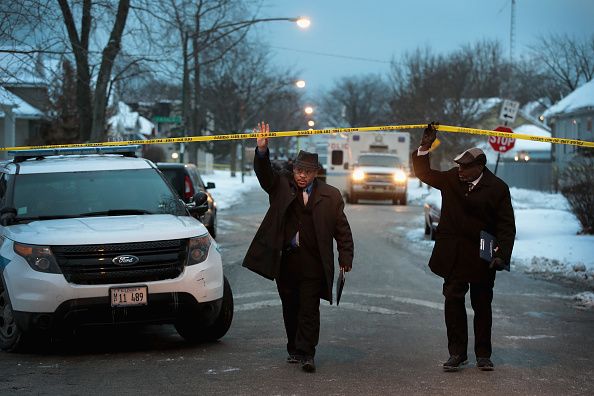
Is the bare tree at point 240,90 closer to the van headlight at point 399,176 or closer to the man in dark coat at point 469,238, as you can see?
the van headlight at point 399,176

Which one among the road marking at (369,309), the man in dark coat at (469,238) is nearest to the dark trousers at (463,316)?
the man in dark coat at (469,238)

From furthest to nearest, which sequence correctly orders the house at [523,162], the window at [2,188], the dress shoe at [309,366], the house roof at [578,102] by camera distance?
the house at [523,162], the house roof at [578,102], the window at [2,188], the dress shoe at [309,366]

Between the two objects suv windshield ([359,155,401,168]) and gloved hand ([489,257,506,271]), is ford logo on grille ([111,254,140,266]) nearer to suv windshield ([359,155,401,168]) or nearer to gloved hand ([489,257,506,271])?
gloved hand ([489,257,506,271])

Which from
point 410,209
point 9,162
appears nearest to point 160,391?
point 9,162

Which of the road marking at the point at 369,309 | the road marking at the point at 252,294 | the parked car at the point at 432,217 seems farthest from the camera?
the parked car at the point at 432,217

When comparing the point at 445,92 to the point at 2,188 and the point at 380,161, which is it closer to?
the point at 380,161

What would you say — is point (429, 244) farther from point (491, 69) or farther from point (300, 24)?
point (491, 69)

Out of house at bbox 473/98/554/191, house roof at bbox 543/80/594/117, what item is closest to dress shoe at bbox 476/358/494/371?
house at bbox 473/98/554/191

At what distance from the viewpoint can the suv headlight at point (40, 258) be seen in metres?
8.11

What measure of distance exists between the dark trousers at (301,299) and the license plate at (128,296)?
113 centimetres

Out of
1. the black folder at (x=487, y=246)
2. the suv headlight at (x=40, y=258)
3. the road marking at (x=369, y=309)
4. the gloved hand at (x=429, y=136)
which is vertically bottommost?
the road marking at (x=369, y=309)

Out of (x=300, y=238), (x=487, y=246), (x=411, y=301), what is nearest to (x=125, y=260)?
(x=300, y=238)

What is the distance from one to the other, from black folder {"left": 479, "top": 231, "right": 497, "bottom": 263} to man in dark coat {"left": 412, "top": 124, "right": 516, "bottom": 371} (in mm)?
54

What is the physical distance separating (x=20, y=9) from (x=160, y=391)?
27.5ft
